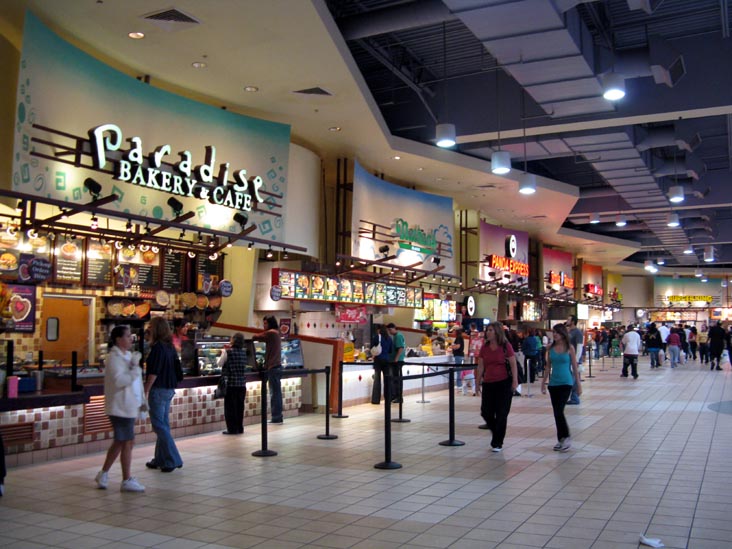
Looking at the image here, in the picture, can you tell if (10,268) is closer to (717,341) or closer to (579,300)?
(717,341)

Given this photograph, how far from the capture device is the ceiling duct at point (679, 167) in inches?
674

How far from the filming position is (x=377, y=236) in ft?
55.5

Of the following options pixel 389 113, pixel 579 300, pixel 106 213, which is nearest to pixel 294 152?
pixel 389 113

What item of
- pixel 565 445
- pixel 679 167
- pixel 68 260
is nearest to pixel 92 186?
pixel 68 260

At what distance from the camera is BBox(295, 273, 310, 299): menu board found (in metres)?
14.4

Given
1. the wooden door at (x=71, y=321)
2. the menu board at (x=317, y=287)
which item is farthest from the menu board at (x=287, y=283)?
the wooden door at (x=71, y=321)

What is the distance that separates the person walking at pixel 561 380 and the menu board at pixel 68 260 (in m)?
7.27

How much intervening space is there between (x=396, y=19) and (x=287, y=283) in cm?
581

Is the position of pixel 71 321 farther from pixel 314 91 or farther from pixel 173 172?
pixel 314 91

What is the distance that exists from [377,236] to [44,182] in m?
9.26

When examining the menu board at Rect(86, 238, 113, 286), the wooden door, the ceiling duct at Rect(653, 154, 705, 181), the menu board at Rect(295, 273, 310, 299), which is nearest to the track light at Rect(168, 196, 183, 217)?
the menu board at Rect(86, 238, 113, 286)

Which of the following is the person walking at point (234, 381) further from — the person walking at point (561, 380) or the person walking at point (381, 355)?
the person walking at point (561, 380)

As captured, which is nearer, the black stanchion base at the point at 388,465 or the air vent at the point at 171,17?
the black stanchion base at the point at 388,465

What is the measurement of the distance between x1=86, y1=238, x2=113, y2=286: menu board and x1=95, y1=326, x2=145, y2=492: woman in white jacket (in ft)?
16.7
